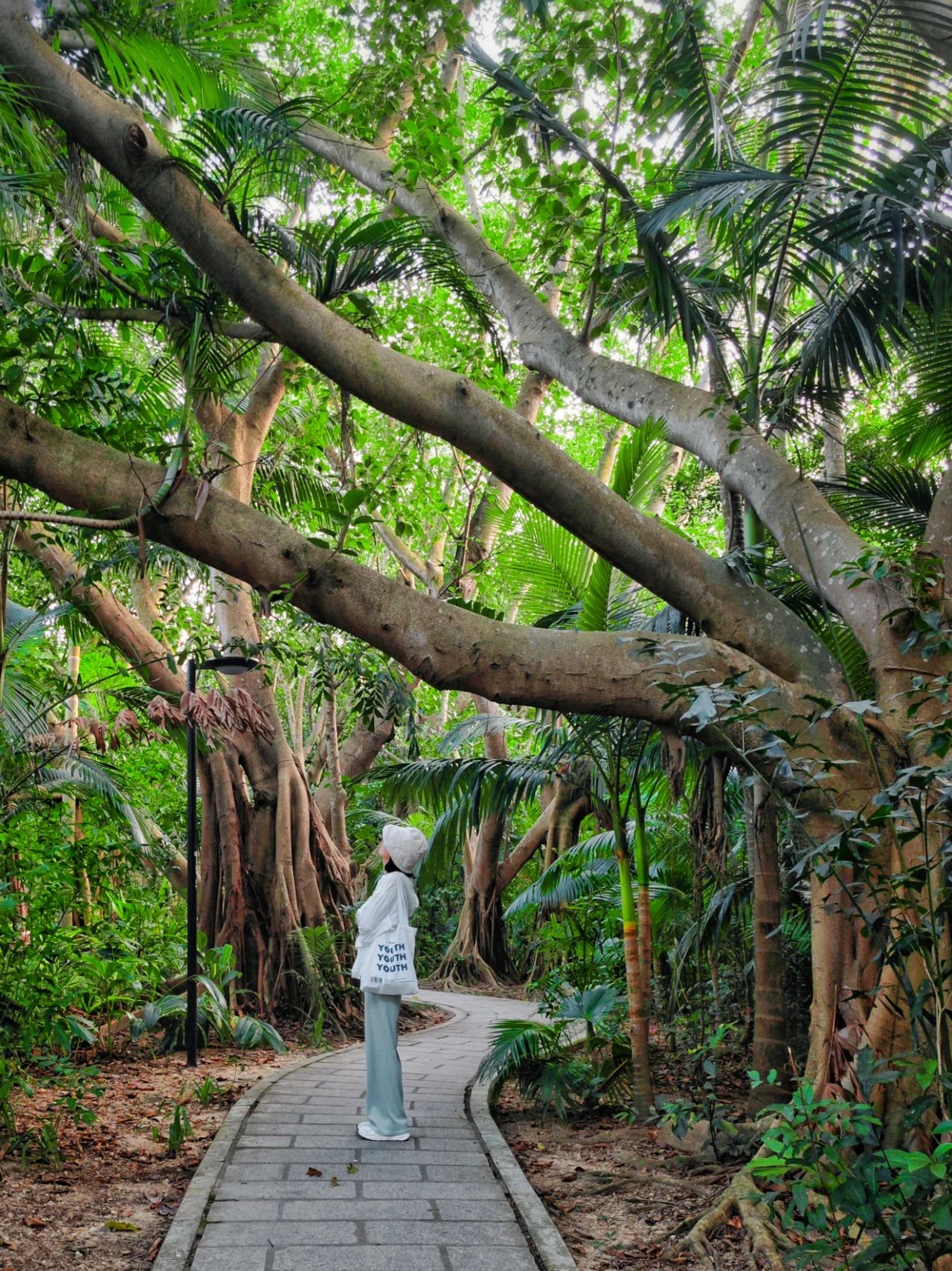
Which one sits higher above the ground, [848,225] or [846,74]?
[846,74]

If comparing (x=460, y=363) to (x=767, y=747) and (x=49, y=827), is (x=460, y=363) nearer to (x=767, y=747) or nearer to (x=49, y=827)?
(x=49, y=827)

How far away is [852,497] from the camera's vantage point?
25.2 feet

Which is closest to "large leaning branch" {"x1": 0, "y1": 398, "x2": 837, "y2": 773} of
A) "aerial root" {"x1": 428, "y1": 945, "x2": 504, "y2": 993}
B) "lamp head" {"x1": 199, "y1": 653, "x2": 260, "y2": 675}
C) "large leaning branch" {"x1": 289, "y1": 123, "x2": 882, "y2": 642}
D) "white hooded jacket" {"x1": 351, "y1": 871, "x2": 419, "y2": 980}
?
"large leaning branch" {"x1": 289, "y1": 123, "x2": 882, "y2": 642}

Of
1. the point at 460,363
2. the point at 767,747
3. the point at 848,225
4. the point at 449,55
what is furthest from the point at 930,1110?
the point at 449,55

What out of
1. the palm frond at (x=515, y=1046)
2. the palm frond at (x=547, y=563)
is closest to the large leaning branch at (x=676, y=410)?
the palm frond at (x=547, y=563)

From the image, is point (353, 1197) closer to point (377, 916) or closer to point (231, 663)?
point (377, 916)

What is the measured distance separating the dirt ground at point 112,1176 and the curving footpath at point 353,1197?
0.17m

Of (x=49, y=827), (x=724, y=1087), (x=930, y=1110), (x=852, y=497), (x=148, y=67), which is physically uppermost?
(x=148, y=67)

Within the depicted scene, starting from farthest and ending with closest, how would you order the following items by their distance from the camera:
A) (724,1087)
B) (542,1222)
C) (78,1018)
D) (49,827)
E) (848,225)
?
1. (724,1087)
2. (78,1018)
3. (49,827)
4. (848,225)
5. (542,1222)

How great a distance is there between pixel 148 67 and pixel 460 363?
393 centimetres

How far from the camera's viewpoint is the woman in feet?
18.3

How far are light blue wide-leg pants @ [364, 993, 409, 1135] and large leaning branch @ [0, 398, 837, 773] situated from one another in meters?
2.11

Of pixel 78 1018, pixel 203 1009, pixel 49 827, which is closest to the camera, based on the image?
pixel 49 827

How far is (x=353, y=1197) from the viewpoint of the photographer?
4461mm
